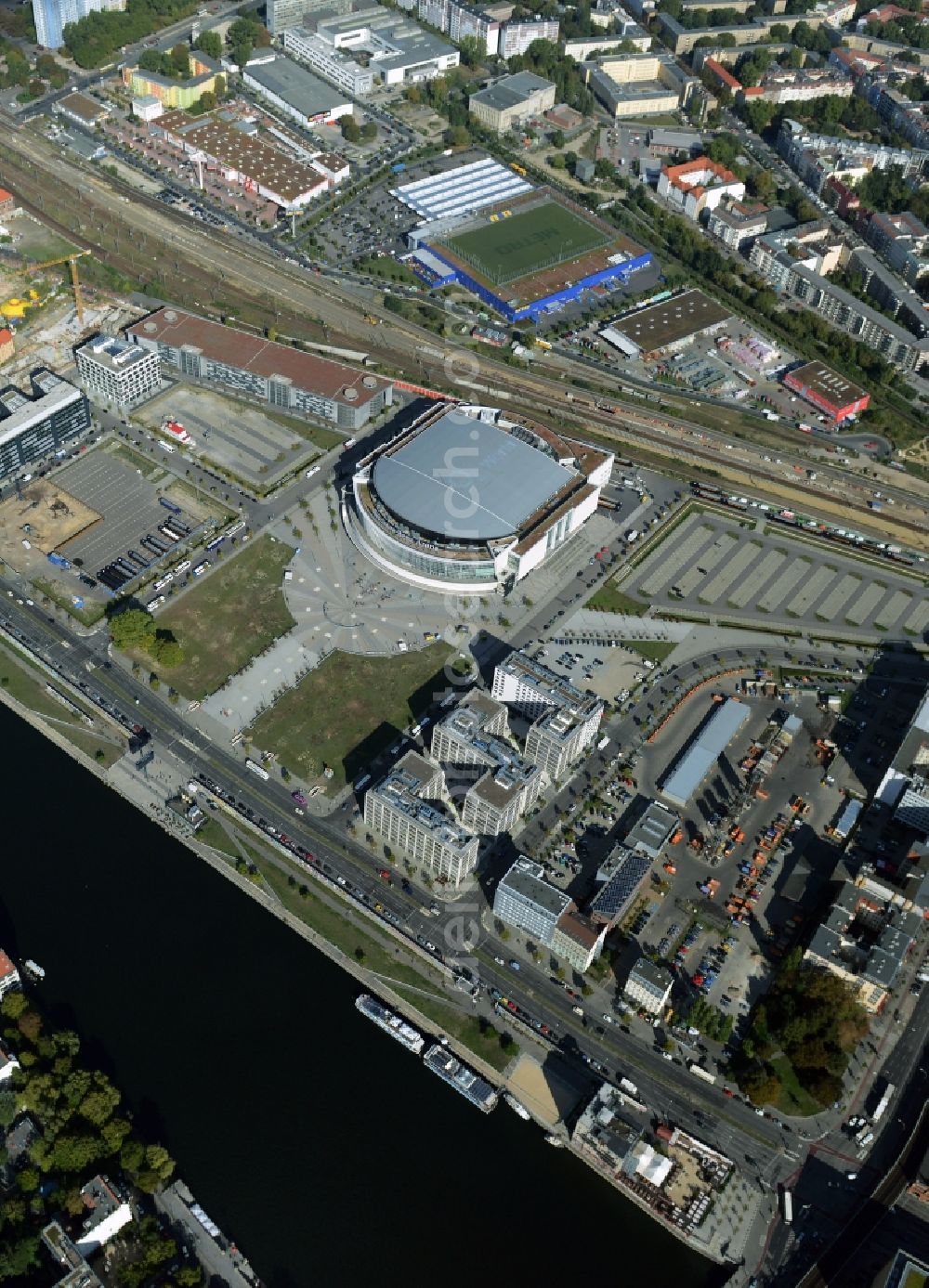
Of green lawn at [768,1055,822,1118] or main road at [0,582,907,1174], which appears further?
green lawn at [768,1055,822,1118]

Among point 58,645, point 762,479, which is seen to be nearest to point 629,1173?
point 58,645

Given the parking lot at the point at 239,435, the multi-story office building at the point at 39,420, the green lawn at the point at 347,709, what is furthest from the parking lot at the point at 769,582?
the multi-story office building at the point at 39,420

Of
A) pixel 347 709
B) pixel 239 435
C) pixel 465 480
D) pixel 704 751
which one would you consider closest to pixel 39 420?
pixel 239 435

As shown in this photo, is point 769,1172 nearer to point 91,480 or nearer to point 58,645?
point 58,645

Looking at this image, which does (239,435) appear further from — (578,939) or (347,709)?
(578,939)

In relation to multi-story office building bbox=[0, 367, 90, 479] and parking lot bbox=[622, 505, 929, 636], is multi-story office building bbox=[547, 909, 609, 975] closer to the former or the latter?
parking lot bbox=[622, 505, 929, 636]

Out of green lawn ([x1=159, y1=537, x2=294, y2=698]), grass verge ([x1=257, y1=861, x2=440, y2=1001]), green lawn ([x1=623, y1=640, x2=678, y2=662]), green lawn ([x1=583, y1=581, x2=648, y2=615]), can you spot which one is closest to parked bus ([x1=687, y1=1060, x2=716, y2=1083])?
grass verge ([x1=257, y1=861, x2=440, y2=1001])
